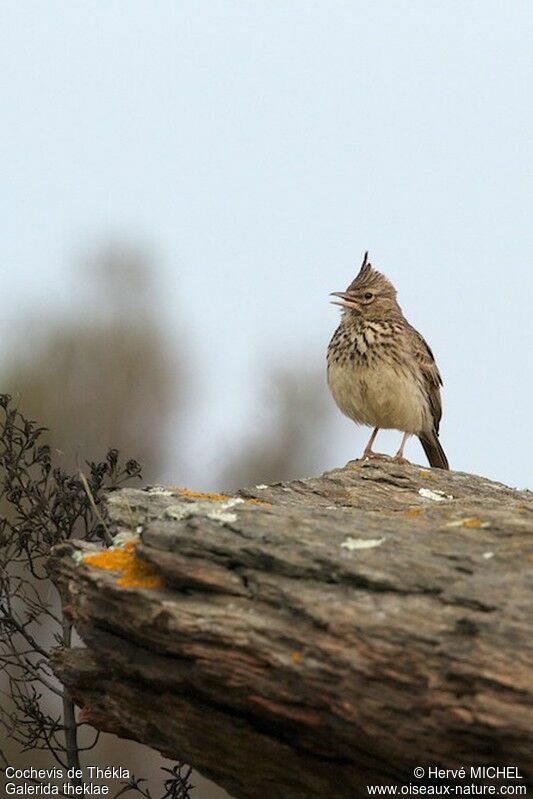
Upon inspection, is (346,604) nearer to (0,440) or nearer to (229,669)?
(229,669)

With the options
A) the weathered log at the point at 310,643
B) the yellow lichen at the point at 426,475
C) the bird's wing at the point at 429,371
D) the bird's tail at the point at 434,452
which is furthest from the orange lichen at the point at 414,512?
the bird's tail at the point at 434,452

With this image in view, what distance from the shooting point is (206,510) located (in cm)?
525

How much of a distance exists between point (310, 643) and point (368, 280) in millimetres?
5595

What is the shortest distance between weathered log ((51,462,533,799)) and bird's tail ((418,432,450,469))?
4324 millimetres

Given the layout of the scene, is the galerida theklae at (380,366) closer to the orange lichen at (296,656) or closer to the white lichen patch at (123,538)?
the white lichen patch at (123,538)

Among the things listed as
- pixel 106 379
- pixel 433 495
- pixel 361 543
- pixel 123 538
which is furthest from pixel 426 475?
pixel 106 379

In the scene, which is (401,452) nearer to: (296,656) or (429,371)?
(429,371)

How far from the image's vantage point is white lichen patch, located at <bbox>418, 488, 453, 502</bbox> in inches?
266

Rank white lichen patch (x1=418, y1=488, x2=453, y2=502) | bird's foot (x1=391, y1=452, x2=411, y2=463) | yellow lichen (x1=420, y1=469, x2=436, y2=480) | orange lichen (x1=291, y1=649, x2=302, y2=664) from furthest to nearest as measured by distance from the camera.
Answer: bird's foot (x1=391, y1=452, x2=411, y2=463) → yellow lichen (x1=420, y1=469, x2=436, y2=480) → white lichen patch (x1=418, y1=488, x2=453, y2=502) → orange lichen (x1=291, y1=649, x2=302, y2=664)

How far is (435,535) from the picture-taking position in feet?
15.9

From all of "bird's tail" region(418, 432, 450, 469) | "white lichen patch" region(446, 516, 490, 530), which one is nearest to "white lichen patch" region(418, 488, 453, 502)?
"white lichen patch" region(446, 516, 490, 530)

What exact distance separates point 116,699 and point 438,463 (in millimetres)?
5157

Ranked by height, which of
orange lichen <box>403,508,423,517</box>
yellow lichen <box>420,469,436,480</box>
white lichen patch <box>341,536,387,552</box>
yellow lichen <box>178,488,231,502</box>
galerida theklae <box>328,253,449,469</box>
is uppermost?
galerida theklae <box>328,253,449,469</box>

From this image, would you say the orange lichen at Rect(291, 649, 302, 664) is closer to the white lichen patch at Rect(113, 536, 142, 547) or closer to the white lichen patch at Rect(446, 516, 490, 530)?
the white lichen patch at Rect(446, 516, 490, 530)
